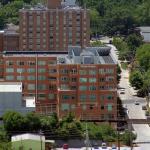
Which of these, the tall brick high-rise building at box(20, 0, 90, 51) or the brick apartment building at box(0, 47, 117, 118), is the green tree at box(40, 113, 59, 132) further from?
the tall brick high-rise building at box(20, 0, 90, 51)

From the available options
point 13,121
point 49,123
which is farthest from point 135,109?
point 13,121

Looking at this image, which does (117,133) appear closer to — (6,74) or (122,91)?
(6,74)

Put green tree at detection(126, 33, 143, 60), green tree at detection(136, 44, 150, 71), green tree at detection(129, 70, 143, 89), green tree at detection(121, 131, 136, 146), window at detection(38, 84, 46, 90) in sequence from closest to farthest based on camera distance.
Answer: green tree at detection(121, 131, 136, 146), window at detection(38, 84, 46, 90), green tree at detection(129, 70, 143, 89), green tree at detection(136, 44, 150, 71), green tree at detection(126, 33, 143, 60)

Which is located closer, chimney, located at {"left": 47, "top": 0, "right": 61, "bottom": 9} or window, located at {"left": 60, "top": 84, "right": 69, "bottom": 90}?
window, located at {"left": 60, "top": 84, "right": 69, "bottom": 90}

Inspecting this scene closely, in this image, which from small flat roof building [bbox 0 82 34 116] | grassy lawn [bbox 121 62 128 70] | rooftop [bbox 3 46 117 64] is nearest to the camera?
small flat roof building [bbox 0 82 34 116]

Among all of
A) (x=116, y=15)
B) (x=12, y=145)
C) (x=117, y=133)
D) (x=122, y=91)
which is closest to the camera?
(x=12, y=145)

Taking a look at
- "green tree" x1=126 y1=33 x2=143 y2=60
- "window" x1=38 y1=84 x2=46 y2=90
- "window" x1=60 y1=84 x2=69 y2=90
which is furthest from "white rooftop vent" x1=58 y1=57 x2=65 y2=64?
"green tree" x1=126 y1=33 x2=143 y2=60

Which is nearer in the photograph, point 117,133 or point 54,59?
point 117,133

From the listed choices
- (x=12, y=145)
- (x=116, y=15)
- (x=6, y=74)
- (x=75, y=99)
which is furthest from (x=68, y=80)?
(x=116, y=15)
